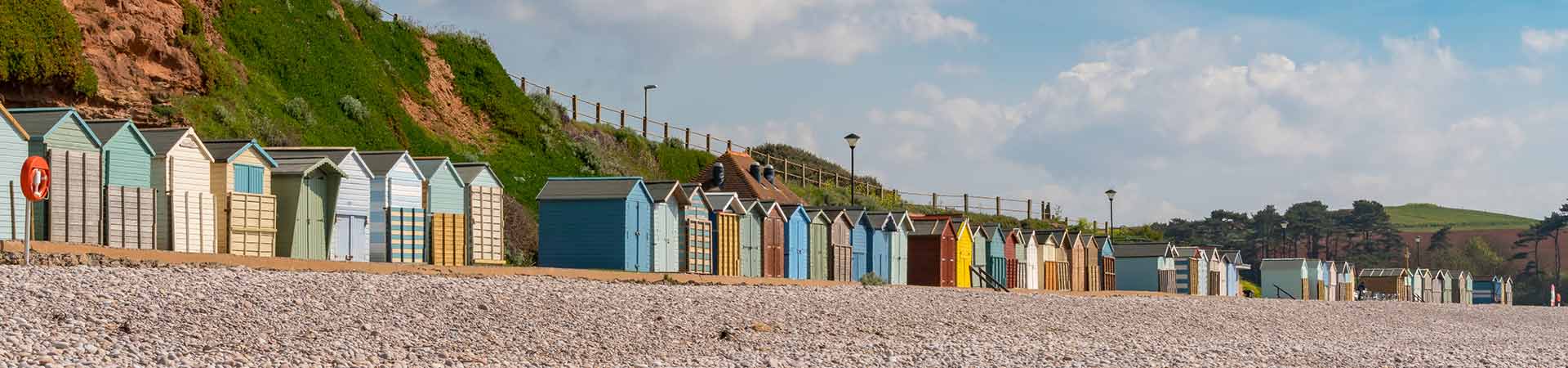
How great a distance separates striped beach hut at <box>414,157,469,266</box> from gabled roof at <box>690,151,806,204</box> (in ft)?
84.0

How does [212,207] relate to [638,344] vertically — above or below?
above

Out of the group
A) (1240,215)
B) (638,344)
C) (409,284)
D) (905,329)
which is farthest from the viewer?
(1240,215)

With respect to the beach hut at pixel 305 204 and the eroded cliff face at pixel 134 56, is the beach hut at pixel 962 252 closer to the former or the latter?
the eroded cliff face at pixel 134 56

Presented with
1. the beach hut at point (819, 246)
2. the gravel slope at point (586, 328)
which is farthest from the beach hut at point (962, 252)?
the gravel slope at point (586, 328)

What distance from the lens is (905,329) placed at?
23078mm

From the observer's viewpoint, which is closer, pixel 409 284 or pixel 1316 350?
pixel 409 284

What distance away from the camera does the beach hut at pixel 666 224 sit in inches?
1286

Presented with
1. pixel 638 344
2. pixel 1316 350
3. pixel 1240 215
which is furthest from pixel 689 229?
pixel 1240 215

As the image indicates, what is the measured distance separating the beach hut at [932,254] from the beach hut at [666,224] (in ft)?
35.0

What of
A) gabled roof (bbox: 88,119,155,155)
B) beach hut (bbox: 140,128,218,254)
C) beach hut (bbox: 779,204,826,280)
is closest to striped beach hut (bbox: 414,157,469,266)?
beach hut (bbox: 140,128,218,254)

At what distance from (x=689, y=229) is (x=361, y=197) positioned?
7.84 metres

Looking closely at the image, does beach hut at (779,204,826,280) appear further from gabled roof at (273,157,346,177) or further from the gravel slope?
gabled roof at (273,157,346,177)

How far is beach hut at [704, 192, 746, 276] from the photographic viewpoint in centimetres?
3511

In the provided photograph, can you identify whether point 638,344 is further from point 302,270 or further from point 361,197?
point 361,197
